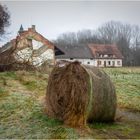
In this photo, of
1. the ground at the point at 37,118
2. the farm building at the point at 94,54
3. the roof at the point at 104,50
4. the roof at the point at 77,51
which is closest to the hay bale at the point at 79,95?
the ground at the point at 37,118

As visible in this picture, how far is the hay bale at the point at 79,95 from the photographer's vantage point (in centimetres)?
887

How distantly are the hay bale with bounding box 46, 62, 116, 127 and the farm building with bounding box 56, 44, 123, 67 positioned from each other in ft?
191

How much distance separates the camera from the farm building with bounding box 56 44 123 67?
69.6 meters

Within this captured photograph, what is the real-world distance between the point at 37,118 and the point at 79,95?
155cm

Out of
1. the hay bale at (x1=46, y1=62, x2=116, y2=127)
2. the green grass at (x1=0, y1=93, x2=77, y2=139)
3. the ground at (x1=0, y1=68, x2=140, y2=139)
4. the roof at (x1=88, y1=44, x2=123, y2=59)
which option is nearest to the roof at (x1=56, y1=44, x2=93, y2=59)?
the roof at (x1=88, y1=44, x2=123, y2=59)

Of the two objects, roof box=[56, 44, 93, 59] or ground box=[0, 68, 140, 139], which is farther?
roof box=[56, 44, 93, 59]

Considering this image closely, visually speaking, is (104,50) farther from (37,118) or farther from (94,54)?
(37,118)

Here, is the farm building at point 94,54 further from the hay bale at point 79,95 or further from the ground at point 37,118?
the hay bale at point 79,95

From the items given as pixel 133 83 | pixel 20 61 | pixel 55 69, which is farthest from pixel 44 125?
pixel 133 83

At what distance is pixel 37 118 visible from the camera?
374 inches

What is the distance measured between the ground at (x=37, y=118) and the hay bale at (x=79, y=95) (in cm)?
30

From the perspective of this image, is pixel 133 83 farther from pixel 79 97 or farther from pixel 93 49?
pixel 93 49

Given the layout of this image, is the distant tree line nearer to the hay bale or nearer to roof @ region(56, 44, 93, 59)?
roof @ region(56, 44, 93, 59)

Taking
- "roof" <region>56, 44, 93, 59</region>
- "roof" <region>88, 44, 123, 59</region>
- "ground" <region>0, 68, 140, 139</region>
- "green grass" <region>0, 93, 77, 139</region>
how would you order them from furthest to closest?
"roof" <region>88, 44, 123, 59</region> < "roof" <region>56, 44, 93, 59</region> < "ground" <region>0, 68, 140, 139</region> < "green grass" <region>0, 93, 77, 139</region>
